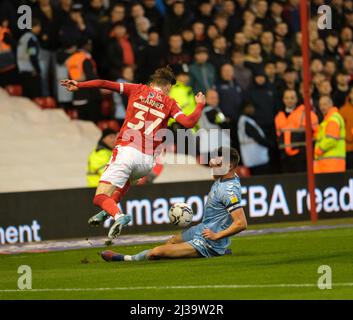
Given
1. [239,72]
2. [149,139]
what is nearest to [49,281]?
[149,139]

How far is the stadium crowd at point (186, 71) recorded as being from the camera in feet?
67.8

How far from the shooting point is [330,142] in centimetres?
2050

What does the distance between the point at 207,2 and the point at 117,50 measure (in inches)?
112

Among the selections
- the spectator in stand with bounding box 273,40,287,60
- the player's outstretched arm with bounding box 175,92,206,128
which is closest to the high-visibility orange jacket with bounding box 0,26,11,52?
the spectator in stand with bounding box 273,40,287,60

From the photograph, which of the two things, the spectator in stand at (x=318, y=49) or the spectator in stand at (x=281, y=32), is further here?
the spectator in stand at (x=281, y=32)

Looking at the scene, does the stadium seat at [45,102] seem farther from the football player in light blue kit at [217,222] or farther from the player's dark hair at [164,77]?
the football player in light blue kit at [217,222]

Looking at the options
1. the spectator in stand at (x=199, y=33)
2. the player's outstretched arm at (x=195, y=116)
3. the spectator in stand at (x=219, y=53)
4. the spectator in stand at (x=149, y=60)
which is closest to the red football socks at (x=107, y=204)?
the player's outstretched arm at (x=195, y=116)

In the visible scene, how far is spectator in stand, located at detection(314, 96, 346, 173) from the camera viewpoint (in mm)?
20453

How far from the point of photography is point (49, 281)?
12578mm

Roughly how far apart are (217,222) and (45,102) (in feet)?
29.3

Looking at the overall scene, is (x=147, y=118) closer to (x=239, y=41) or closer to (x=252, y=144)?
(x=252, y=144)

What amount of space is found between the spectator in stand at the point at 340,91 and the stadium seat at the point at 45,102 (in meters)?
5.26

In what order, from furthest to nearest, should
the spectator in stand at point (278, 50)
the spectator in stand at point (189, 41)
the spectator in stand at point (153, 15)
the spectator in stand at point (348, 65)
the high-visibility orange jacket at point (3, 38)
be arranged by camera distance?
the spectator in stand at point (348, 65), the spectator in stand at point (278, 50), the spectator in stand at point (153, 15), the spectator in stand at point (189, 41), the high-visibility orange jacket at point (3, 38)
